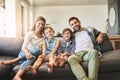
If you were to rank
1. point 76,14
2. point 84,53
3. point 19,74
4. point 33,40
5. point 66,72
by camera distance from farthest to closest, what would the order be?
point 76,14 < point 33,40 < point 84,53 < point 66,72 < point 19,74

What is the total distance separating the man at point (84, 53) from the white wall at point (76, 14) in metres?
8.17

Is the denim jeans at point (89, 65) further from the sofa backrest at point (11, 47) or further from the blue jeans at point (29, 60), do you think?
the sofa backrest at point (11, 47)

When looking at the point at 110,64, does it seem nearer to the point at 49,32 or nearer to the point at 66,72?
the point at 66,72

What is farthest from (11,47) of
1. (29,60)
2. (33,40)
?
(29,60)

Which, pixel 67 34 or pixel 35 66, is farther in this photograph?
pixel 67 34

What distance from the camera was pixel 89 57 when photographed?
7.95 feet

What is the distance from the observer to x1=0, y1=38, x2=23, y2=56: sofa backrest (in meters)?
3.17

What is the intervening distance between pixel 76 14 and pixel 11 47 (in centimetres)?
832

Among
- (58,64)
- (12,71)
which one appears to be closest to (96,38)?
(58,64)

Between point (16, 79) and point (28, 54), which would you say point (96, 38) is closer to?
point (28, 54)

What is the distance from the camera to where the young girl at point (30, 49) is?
7.87 feet

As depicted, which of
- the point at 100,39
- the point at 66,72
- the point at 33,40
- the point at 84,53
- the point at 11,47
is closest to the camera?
the point at 66,72

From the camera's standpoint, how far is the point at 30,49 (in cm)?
269

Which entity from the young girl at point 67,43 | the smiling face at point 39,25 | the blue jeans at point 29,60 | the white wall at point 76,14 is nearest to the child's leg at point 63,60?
the young girl at point 67,43
